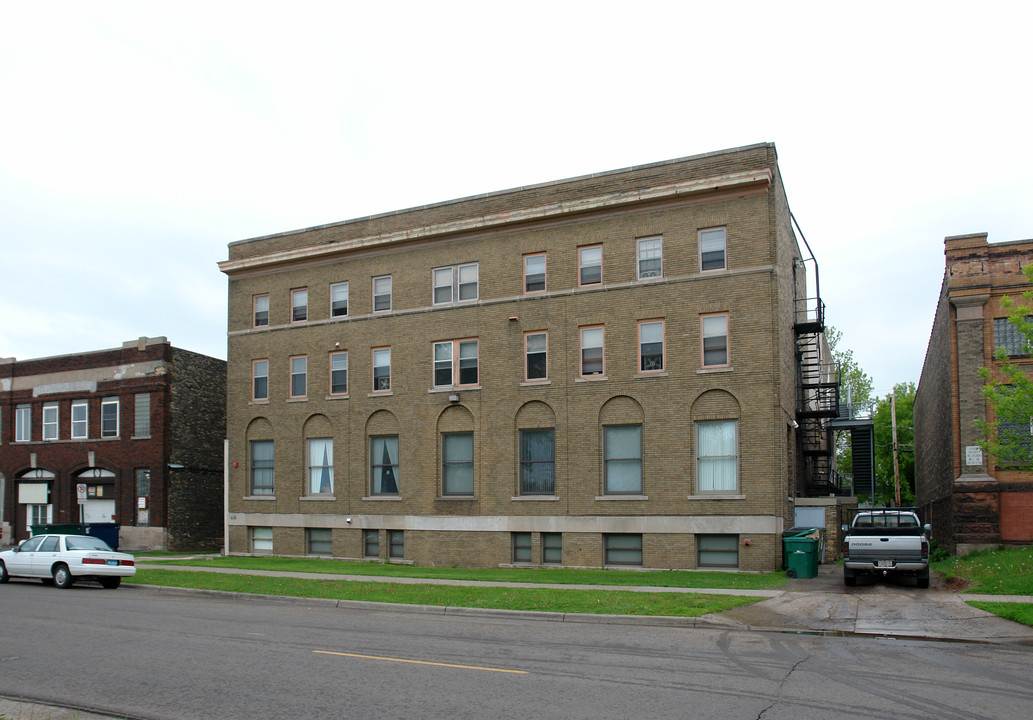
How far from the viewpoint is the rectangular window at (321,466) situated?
1353 inches

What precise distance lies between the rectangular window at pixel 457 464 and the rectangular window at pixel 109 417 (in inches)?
753

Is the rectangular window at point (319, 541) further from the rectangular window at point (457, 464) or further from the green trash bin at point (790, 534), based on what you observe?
the green trash bin at point (790, 534)

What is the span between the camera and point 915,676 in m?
10.7

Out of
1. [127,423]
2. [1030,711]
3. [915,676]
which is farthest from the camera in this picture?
[127,423]

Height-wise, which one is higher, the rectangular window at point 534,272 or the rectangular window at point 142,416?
the rectangular window at point 534,272

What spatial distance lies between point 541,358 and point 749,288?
7563 millimetres

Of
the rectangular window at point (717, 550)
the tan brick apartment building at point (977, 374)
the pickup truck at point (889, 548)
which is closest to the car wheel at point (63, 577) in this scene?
the rectangular window at point (717, 550)

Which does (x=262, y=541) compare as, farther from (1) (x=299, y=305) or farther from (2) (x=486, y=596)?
(2) (x=486, y=596)

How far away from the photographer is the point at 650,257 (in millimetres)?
28641

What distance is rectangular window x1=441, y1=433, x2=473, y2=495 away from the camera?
31438 mm

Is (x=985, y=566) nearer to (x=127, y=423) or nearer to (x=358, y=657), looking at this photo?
(x=358, y=657)

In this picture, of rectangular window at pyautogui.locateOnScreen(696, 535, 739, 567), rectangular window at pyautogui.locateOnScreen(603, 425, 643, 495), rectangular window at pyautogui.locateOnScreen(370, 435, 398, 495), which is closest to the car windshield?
rectangular window at pyautogui.locateOnScreen(370, 435, 398, 495)

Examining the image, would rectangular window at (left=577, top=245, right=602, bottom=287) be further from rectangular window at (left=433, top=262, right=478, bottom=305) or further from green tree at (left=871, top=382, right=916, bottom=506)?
green tree at (left=871, top=382, right=916, bottom=506)

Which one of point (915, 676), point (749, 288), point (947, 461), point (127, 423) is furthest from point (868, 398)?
point (915, 676)
